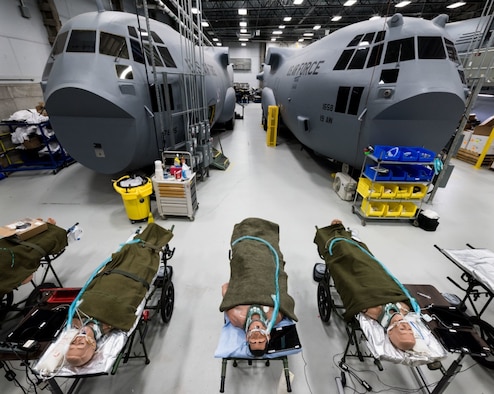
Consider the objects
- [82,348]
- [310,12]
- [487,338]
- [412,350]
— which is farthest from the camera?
[310,12]

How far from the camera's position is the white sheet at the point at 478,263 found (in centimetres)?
199

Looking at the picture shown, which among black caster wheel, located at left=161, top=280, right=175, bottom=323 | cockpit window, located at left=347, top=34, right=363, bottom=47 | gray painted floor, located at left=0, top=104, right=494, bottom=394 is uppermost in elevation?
cockpit window, located at left=347, top=34, right=363, bottom=47

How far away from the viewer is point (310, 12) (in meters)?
14.0

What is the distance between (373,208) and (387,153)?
1068mm

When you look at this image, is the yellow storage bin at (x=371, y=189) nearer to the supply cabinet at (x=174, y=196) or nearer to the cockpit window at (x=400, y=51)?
the cockpit window at (x=400, y=51)

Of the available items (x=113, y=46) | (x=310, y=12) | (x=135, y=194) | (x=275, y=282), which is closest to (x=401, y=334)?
(x=275, y=282)

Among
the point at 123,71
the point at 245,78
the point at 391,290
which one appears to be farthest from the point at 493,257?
the point at 245,78

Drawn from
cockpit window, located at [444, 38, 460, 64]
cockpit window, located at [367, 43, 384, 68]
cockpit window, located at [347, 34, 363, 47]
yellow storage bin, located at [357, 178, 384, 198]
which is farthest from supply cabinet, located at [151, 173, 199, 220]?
cockpit window, located at [444, 38, 460, 64]

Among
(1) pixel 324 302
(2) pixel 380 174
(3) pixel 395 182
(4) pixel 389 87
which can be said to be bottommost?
(1) pixel 324 302

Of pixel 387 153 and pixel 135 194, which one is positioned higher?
pixel 387 153

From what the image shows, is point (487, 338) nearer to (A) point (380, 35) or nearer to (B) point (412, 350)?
(B) point (412, 350)

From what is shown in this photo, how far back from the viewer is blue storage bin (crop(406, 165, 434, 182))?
12.3 ft

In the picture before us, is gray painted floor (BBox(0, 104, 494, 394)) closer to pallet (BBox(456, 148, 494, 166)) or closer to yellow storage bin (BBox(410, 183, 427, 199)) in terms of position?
pallet (BBox(456, 148, 494, 166))

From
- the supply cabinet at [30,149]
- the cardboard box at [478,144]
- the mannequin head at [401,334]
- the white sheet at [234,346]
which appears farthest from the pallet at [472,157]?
the supply cabinet at [30,149]
